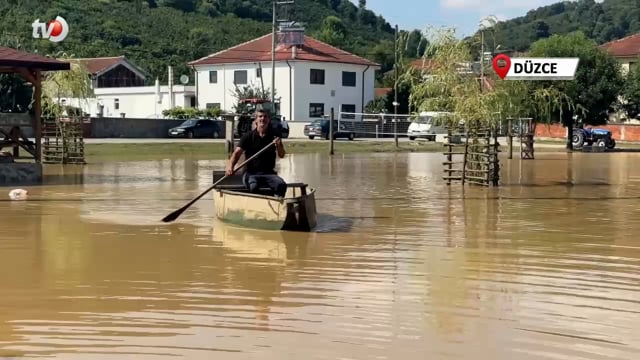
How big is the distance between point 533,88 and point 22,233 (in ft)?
92.8

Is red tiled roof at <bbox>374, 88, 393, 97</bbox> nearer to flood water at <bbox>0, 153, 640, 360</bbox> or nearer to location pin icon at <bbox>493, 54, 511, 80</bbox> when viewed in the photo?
location pin icon at <bbox>493, 54, 511, 80</bbox>

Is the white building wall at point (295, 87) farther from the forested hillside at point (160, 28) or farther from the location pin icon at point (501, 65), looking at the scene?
the location pin icon at point (501, 65)

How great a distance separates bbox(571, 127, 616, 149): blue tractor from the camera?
165 feet

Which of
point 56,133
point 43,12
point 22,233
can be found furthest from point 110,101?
point 22,233

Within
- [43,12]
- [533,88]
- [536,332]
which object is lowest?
[536,332]

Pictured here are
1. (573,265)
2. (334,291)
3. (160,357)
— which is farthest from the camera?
(573,265)

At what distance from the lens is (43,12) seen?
99.6 m

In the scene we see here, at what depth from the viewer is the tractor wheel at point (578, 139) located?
50.2 m

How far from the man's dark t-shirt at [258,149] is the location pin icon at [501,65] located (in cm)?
1322

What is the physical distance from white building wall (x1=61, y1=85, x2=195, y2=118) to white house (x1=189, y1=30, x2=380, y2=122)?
200 centimetres

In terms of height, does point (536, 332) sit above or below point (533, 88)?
below

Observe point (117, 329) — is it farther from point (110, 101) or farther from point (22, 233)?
point (110, 101)

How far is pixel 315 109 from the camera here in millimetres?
73312

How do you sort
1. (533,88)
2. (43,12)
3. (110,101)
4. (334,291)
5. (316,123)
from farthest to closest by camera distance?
(43,12) < (110,101) < (316,123) < (533,88) < (334,291)
